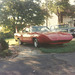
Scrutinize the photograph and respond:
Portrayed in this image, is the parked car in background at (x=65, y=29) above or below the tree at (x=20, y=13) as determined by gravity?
below

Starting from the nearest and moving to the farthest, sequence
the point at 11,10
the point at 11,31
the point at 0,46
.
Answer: the point at 0,46
the point at 11,10
the point at 11,31

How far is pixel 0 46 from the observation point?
6145 millimetres

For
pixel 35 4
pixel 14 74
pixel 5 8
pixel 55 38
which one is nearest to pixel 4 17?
pixel 5 8

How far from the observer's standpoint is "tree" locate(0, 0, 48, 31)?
15984 mm

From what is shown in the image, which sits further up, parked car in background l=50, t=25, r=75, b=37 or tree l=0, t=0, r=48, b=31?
tree l=0, t=0, r=48, b=31

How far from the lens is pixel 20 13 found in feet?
53.4

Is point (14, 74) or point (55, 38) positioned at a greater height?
point (55, 38)

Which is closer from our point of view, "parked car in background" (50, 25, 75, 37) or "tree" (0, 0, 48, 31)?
"parked car in background" (50, 25, 75, 37)

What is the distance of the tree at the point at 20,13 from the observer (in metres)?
16.0

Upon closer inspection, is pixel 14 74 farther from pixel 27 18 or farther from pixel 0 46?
pixel 27 18

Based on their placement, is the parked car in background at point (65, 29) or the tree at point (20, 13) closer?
the parked car in background at point (65, 29)

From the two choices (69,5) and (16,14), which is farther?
(69,5)

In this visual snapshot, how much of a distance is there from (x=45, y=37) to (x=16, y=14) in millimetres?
10881

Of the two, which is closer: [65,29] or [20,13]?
[65,29]
